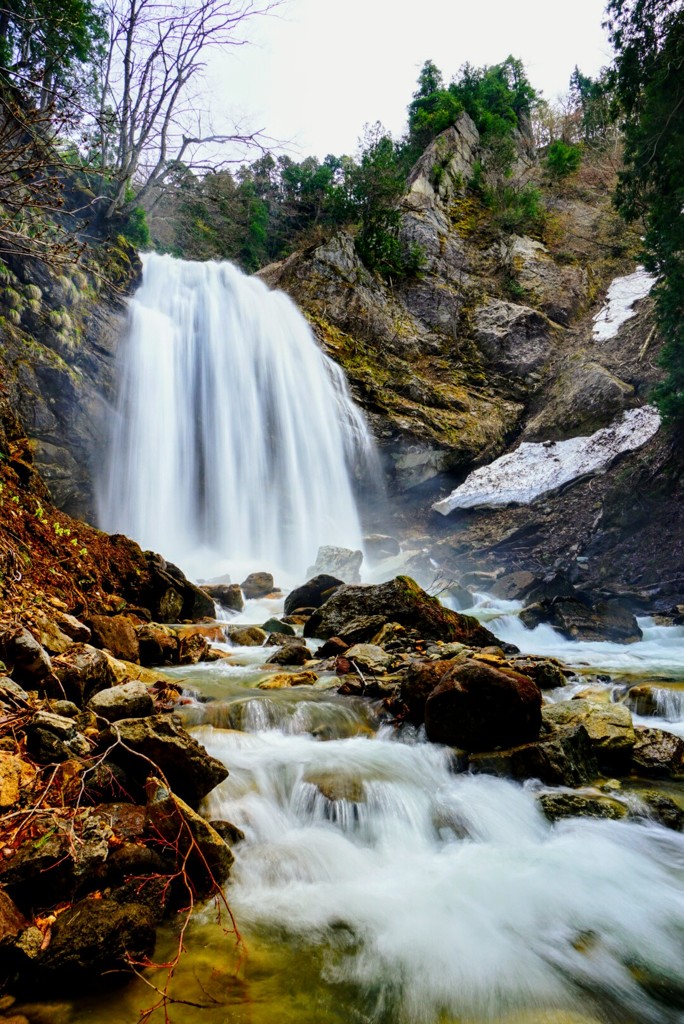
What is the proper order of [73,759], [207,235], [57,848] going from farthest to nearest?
[207,235] → [73,759] → [57,848]

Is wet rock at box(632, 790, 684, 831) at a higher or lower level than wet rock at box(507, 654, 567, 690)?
higher

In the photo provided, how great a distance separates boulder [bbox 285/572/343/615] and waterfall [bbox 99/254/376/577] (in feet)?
16.9

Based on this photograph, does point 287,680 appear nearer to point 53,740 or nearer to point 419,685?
point 419,685

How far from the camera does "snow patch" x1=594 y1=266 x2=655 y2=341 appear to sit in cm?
2084

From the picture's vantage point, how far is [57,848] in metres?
2.03

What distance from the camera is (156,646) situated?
580cm

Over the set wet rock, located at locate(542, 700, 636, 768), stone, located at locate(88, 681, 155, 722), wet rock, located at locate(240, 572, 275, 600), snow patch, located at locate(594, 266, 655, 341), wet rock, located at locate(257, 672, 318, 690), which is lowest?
wet rock, located at locate(240, 572, 275, 600)

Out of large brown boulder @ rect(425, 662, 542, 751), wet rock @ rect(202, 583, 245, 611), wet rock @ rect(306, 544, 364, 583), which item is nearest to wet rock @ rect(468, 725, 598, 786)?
large brown boulder @ rect(425, 662, 542, 751)

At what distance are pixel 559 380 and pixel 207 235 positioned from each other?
20.0 meters

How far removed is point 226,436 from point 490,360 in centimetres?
1161

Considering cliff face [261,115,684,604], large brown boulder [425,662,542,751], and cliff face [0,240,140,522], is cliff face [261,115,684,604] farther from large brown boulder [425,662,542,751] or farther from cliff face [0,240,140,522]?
large brown boulder [425,662,542,751]

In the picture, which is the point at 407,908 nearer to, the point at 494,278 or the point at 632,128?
the point at 632,128

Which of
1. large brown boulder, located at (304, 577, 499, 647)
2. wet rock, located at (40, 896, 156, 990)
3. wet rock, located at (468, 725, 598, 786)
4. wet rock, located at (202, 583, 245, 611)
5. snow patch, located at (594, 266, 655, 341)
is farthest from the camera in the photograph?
snow patch, located at (594, 266, 655, 341)

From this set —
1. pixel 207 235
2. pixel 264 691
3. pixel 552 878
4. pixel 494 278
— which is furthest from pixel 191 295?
pixel 552 878
